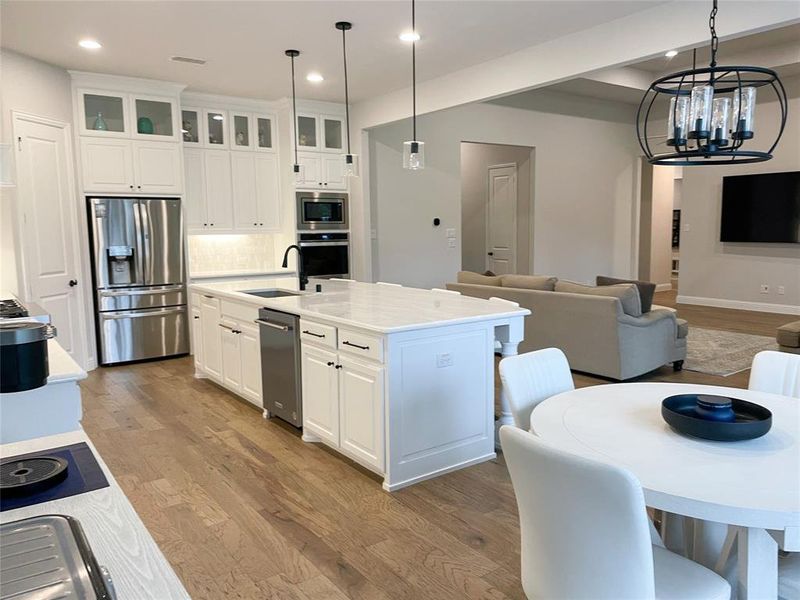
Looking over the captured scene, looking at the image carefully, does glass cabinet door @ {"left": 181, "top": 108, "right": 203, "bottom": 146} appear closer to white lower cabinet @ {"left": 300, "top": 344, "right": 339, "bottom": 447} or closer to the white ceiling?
the white ceiling

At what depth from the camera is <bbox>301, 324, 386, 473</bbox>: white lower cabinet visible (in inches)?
122

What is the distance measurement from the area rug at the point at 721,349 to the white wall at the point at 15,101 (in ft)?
20.5

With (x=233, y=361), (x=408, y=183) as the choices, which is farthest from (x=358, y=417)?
(x=408, y=183)

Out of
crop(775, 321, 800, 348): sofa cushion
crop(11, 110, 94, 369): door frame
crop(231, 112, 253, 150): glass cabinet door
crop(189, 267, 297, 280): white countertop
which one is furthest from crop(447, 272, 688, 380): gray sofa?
crop(11, 110, 94, 369): door frame

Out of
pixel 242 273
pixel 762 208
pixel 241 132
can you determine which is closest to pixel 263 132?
pixel 241 132

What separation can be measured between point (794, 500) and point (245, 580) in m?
1.94

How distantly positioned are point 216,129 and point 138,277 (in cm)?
198

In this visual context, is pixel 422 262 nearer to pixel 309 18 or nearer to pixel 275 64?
pixel 275 64

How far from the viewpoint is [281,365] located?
3.95 m

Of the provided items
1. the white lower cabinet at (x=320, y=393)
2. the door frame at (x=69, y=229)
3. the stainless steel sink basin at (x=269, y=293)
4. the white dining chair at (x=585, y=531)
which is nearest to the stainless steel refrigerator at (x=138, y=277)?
the door frame at (x=69, y=229)

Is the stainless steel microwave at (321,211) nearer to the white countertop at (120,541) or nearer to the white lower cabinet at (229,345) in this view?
the white lower cabinet at (229,345)

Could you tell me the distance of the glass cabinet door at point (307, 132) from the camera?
7.02m

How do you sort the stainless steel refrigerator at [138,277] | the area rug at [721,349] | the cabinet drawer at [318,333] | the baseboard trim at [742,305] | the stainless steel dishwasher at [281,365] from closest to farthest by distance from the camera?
the cabinet drawer at [318,333] → the stainless steel dishwasher at [281,365] → the area rug at [721,349] → the stainless steel refrigerator at [138,277] → the baseboard trim at [742,305]

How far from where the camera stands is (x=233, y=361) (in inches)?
186
